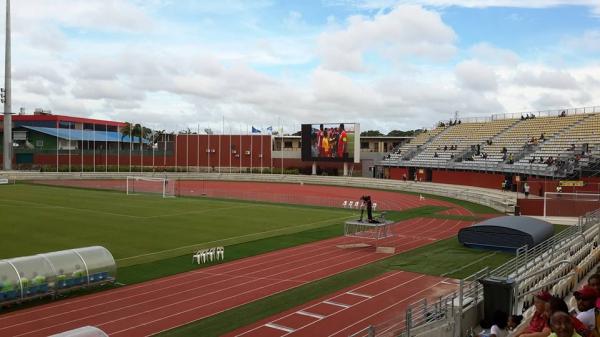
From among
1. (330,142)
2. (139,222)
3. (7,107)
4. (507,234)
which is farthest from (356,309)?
(7,107)

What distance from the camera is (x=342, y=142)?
7294 centimetres

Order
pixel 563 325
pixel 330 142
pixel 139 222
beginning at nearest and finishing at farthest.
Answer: pixel 563 325 < pixel 139 222 < pixel 330 142

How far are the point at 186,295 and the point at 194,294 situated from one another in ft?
0.97

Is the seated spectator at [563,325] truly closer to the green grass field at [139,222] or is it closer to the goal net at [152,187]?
the green grass field at [139,222]

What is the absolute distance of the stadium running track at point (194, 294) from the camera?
15648 millimetres

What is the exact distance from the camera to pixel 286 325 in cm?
1565

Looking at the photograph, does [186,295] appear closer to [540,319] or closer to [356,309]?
[356,309]

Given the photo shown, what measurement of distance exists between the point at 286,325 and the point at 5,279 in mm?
9013

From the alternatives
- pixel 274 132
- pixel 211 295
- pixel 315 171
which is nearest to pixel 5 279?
pixel 211 295

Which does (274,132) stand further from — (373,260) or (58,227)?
(373,260)

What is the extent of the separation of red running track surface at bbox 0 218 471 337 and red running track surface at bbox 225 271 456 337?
2.14m

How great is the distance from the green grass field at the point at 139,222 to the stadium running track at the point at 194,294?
4280 mm

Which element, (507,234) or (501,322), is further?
(507,234)

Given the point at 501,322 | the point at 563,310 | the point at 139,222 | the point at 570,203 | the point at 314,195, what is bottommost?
the point at 139,222
